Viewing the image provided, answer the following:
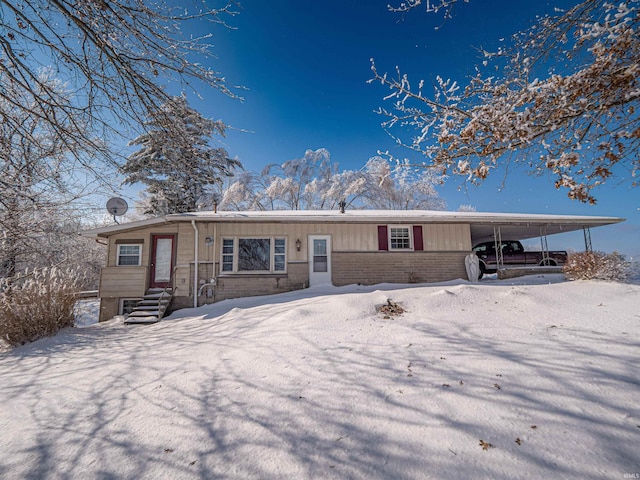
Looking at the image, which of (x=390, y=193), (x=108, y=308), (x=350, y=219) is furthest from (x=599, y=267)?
(x=390, y=193)

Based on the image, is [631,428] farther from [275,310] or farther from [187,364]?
[275,310]

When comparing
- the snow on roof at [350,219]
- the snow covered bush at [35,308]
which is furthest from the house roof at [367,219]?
the snow covered bush at [35,308]

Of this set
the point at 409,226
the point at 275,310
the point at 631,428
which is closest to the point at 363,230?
the point at 409,226

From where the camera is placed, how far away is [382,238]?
11.2m

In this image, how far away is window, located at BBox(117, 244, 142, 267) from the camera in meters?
10.5

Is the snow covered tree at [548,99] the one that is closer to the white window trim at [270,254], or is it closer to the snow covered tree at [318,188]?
the white window trim at [270,254]

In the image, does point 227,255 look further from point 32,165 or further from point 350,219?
point 32,165

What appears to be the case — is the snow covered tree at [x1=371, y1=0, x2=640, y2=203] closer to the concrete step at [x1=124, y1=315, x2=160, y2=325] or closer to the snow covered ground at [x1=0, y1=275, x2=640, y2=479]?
the snow covered ground at [x1=0, y1=275, x2=640, y2=479]

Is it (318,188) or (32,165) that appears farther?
(318,188)

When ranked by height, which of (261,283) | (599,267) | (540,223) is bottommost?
(261,283)

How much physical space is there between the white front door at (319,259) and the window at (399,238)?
255cm

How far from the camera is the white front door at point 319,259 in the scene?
10773 mm

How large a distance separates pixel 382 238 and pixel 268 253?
179 inches

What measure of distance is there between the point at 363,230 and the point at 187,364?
824 centimetres
